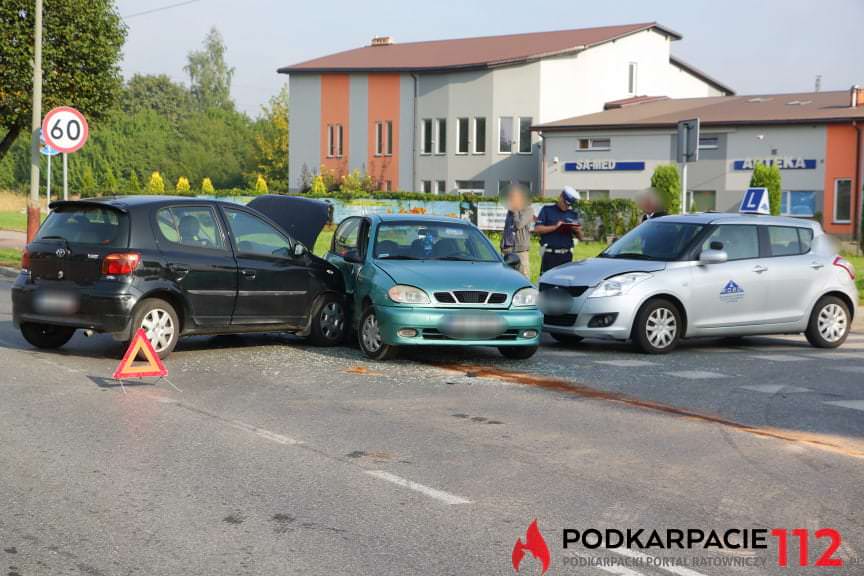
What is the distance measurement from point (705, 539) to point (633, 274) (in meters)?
7.56

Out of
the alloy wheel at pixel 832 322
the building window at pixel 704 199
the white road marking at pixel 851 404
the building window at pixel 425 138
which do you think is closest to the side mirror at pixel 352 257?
the white road marking at pixel 851 404

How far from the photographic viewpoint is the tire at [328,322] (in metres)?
12.6

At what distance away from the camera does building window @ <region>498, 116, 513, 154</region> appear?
181 feet

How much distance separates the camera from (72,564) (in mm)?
4988

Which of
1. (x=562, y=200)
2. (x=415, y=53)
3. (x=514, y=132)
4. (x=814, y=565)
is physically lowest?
(x=814, y=565)

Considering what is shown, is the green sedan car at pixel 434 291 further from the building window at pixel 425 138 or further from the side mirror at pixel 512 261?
the building window at pixel 425 138

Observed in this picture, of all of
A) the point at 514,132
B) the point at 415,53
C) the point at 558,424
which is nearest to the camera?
the point at 558,424

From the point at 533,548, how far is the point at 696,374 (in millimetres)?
6423

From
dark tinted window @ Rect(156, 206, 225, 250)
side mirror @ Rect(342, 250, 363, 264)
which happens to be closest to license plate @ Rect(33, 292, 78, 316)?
dark tinted window @ Rect(156, 206, 225, 250)

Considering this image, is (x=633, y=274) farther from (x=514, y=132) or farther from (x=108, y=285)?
(x=514, y=132)

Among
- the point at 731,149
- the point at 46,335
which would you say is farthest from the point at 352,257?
the point at 731,149

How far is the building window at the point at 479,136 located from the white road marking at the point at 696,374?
1770 inches

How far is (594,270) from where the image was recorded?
43.4ft

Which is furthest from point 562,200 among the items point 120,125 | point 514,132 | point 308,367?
point 120,125
